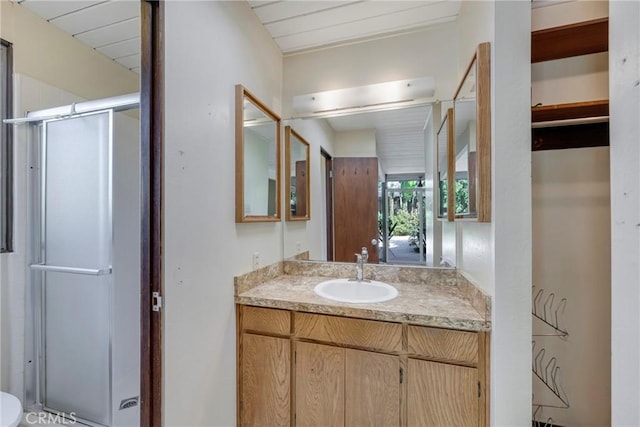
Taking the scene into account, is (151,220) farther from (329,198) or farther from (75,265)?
(329,198)

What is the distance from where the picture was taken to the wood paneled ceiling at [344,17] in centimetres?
157

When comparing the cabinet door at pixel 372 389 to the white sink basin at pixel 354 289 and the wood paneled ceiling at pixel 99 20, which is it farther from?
the wood paneled ceiling at pixel 99 20

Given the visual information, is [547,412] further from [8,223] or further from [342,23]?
[8,223]

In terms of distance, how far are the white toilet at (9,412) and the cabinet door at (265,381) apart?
96 cm

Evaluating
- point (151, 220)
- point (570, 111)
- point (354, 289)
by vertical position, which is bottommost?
point (354, 289)

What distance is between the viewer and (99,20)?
159 cm

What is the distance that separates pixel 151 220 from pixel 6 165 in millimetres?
1304

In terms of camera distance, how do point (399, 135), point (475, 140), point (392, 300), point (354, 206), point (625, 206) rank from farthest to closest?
point (354, 206), point (399, 135), point (392, 300), point (475, 140), point (625, 206)

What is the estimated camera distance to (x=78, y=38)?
177 centimetres

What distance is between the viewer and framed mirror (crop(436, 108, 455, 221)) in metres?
1.60

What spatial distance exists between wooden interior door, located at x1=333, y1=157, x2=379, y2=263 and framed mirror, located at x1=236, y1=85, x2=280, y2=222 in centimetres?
44

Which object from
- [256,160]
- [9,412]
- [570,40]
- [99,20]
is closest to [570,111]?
[570,40]

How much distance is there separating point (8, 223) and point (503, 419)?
2661mm

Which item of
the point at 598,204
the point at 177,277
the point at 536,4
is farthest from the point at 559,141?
the point at 177,277
